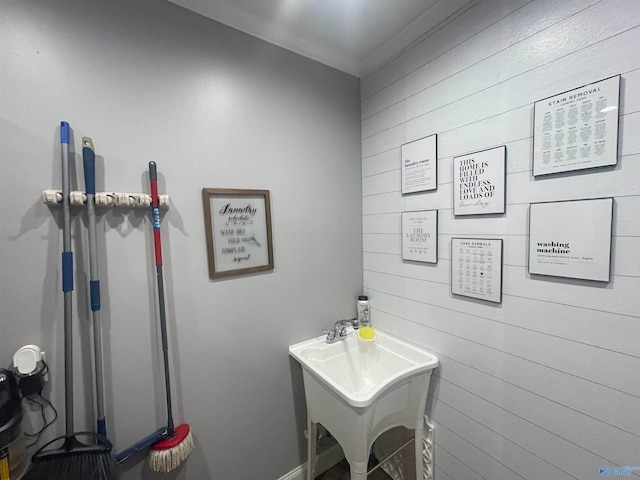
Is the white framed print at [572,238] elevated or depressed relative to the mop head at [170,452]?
elevated

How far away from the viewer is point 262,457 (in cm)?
132

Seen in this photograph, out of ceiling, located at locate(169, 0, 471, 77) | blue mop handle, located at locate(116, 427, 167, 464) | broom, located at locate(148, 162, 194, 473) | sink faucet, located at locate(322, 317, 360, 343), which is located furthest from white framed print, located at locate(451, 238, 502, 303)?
blue mop handle, located at locate(116, 427, 167, 464)

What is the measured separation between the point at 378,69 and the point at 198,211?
1316 mm

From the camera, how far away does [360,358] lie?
1.47 meters

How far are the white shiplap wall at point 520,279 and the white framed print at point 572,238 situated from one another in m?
0.03

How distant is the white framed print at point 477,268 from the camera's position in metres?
1.01

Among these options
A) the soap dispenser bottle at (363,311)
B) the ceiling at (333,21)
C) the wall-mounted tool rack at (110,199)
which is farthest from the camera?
the soap dispenser bottle at (363,311)

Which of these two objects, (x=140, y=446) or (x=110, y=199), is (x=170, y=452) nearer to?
(x=140, y=446)

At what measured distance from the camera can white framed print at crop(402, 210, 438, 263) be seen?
4.04ft

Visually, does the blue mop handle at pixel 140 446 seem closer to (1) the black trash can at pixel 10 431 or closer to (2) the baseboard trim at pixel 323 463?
(1) the black trash can at pixel 10 431

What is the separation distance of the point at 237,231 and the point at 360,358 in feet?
3.35

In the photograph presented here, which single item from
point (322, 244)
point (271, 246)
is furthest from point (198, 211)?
point (322, 244)

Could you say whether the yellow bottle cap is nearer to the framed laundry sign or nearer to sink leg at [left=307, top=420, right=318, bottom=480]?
sink leg at [left=307, top=420, right=318, bottom=480]

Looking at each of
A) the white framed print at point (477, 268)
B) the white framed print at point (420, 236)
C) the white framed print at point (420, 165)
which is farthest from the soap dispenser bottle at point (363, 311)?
the white framed print at point (420, 165)
